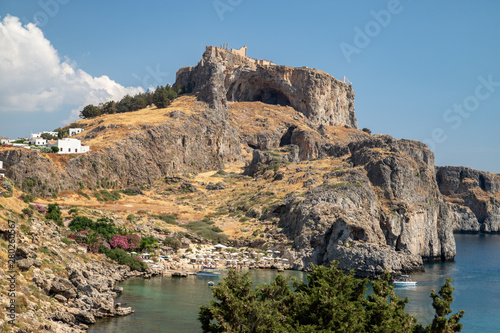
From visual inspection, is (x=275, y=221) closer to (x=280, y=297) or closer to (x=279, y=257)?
(x=279, y=257)

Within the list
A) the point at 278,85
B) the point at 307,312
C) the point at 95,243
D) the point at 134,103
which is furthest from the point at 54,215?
the point at 278,85

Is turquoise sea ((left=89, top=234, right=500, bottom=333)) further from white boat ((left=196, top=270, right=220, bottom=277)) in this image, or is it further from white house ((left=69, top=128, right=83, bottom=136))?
white house ((left=69, top=128, right=83, bottom=136))

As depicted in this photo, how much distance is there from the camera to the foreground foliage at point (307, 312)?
1215 inches

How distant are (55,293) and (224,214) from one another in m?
56.5

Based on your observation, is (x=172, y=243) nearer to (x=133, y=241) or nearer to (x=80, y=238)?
(x=133, y=241)

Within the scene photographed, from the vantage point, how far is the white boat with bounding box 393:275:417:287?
68.1 meters

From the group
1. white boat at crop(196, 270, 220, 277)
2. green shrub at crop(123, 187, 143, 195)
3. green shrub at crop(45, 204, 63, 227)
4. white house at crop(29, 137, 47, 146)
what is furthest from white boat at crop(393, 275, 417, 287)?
white house at crop(29, 137, 47, 146)

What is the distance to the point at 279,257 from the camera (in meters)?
78.2

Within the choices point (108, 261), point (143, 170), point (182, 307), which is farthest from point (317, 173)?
point (182, 307)

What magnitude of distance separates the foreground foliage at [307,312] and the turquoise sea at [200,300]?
11.5 m

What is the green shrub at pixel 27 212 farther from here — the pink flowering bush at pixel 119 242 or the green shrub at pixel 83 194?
the green shrub at pixel 83 194

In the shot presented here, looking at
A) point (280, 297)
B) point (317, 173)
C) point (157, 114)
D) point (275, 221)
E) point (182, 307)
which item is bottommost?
point (182, 307)

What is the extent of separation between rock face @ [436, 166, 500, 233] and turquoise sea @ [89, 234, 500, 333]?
108 m

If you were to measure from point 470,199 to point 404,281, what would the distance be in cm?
14189
